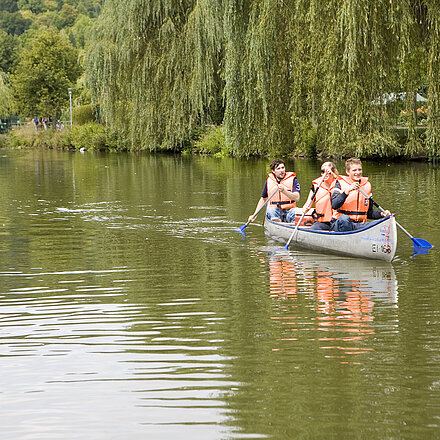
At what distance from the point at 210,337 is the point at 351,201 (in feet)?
17.7

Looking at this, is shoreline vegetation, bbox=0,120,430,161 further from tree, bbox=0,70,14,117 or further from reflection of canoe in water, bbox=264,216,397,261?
reflection of canoe in water, bbox=264,216,397,261

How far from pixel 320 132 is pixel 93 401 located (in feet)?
58.4

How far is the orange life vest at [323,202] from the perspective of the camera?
12093mm

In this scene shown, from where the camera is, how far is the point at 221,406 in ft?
16.5

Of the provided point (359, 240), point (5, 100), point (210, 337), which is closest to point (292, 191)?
point (359, 240)

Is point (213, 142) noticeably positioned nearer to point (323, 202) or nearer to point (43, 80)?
point (323, 202)

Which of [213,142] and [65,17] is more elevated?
[65,17]

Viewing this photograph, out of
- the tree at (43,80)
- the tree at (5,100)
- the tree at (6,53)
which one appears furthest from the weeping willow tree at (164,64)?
the tree at (6,53)

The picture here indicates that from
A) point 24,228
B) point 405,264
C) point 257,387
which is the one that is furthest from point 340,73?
point 257,387

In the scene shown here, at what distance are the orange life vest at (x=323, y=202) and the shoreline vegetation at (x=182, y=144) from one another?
8.92 metres

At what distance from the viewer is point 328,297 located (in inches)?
327

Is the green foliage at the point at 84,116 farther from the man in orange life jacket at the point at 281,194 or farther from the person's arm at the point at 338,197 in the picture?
the person's arm at the point at 338,197

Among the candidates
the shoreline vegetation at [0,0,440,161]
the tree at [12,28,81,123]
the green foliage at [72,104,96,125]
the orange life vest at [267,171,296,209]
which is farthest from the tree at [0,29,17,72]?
the orange life vest at [267,171,296,209]

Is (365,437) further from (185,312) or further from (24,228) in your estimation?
(24,228)
